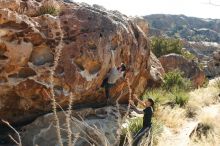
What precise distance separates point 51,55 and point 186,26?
5432 inches

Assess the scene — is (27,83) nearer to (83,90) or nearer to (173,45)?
(83,90)

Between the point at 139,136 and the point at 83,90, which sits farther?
the point at 83,90

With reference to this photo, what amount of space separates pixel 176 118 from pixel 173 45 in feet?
70.2

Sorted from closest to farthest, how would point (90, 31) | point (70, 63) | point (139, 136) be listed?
point (139, 136)
point (70, 63)
point (90, 31)

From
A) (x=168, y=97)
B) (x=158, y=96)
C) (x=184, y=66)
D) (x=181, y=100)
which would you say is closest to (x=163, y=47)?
(x=184, y=66)

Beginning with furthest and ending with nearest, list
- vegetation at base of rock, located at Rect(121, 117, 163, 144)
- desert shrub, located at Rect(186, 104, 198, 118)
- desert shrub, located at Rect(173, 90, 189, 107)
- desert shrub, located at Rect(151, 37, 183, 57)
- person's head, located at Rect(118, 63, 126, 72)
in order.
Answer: desert shrub, located at Rect(151, 37, 183, 57) → desert shrub, located at Rect(173, 90, 189, 107) → desert shrub, located at Rect(186, 104, 198, 118) → person's head, located at Rect(118, 63, 126, 72) → vegetation at base of rock, located at Rect(121, 117, 163, 144)

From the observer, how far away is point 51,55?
11.6 meters

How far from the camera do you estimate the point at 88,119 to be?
41.8 feet

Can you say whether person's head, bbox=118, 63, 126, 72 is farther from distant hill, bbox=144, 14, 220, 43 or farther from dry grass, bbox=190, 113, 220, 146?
distant hill, bbox=144, 14, 220, 43

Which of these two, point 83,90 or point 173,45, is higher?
point 83,90

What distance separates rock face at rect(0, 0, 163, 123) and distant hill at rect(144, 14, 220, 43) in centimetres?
11178

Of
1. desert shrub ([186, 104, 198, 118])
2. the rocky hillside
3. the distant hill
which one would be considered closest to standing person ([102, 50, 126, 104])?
the rocky hillside

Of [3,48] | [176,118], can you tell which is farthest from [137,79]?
[3,48]

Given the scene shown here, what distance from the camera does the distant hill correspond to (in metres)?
132
